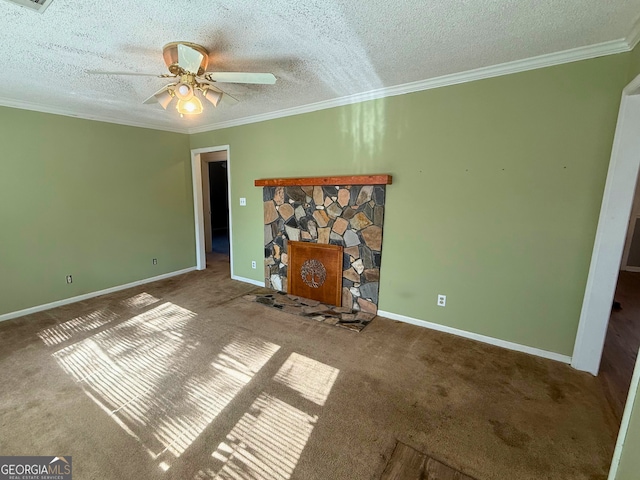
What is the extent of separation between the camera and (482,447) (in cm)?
152

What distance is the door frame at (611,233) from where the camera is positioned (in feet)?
6.05

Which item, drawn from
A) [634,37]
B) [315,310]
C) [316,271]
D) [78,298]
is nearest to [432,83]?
[634,37]

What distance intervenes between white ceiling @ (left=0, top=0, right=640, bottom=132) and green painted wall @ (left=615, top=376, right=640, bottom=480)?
6.62 ft

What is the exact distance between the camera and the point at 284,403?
1.83m

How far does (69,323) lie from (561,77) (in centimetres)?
508

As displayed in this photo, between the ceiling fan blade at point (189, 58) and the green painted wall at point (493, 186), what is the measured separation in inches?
65.7

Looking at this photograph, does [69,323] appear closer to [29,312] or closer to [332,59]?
[29,312]

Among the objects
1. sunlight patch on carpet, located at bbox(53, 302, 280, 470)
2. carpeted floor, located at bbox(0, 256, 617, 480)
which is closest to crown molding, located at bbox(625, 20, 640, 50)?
carpeted floor, located at bbox(0, 256, 617, 480)

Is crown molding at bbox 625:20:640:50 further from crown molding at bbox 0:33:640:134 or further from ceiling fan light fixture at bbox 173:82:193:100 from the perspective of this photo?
ceiling fan light fixture at bbox 173:82:193:100

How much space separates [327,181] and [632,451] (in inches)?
110

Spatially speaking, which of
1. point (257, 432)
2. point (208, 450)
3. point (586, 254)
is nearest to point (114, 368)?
point (208, 450)

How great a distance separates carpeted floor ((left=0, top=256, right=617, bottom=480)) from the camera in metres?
1.45

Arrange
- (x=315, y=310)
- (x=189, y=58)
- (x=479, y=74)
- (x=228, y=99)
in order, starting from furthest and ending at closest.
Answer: (x=315, y=310), (x=228, y=99), (x=479, y=74), (x=189, y=58)

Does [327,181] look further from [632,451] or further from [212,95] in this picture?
[632,451]
